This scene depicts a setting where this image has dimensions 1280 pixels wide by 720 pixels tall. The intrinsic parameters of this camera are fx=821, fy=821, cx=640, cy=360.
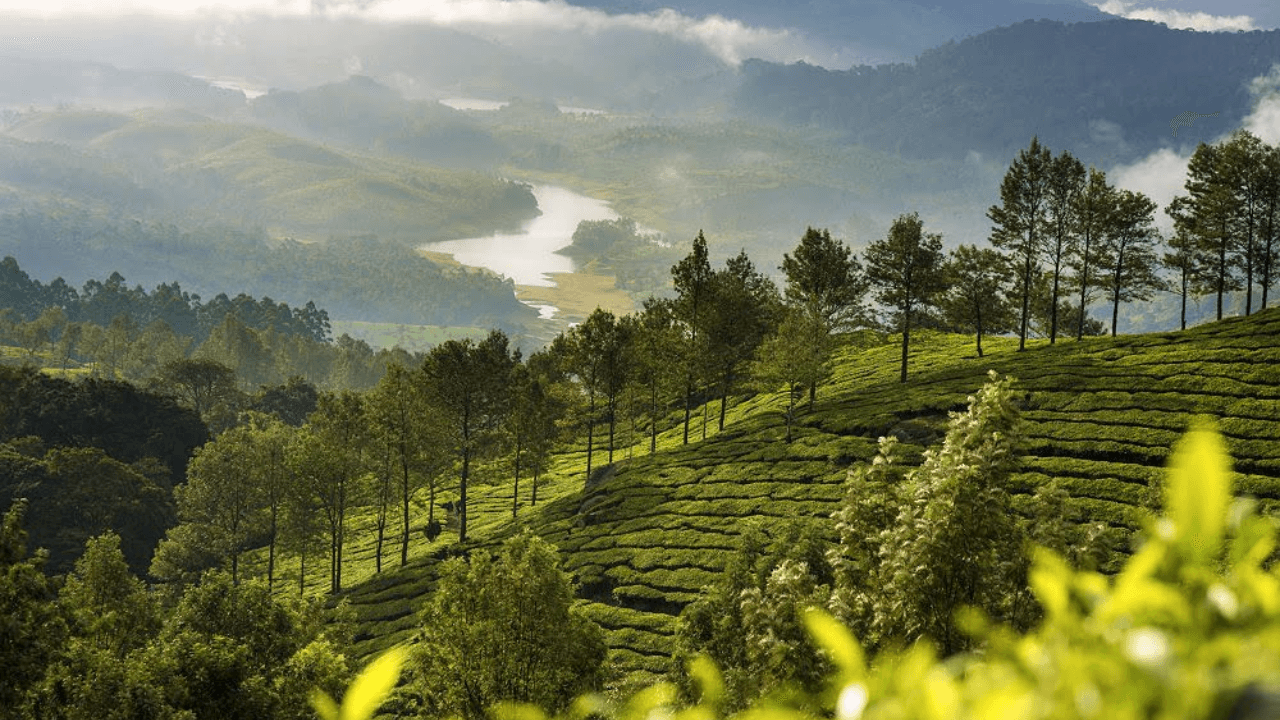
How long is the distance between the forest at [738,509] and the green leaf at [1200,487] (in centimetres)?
1

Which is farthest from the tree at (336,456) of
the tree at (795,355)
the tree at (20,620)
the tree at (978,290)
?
the tree at (978,290)

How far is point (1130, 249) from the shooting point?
68.8 m

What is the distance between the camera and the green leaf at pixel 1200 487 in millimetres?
1623

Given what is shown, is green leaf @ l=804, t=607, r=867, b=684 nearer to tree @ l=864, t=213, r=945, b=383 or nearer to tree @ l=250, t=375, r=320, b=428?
tree @ l=864, t=213, r=945, b=383

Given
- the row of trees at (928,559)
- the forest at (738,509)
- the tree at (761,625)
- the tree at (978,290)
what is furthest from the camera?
the tree at (978,290)

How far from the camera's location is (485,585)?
21.9 meters

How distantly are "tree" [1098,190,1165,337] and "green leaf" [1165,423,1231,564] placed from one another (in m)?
73.0

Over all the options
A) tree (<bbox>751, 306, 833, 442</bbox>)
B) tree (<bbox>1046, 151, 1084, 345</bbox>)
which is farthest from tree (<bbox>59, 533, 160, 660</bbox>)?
tree (<bbox>1046, 151, 1084, 345</bbox>)

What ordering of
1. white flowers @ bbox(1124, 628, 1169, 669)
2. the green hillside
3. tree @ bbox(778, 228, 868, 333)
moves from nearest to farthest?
white flowers @ bbox(1124, 628, 1169, 669), the green hillside, tree @ bbox(778, 228, 868, 333)

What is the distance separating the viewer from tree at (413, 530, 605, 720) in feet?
67.9

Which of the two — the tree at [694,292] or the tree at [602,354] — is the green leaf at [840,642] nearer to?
the tree at [602,354]

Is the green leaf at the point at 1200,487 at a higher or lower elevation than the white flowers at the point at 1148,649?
higher

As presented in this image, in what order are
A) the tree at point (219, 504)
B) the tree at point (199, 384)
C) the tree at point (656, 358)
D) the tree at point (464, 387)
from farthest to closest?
1. the tree at point (199, 384)
2. the tree at point (656, 358)
3. the tree at point (219, 504)
4. the tree at point (464, 387)

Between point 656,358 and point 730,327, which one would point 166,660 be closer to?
point 656,358
